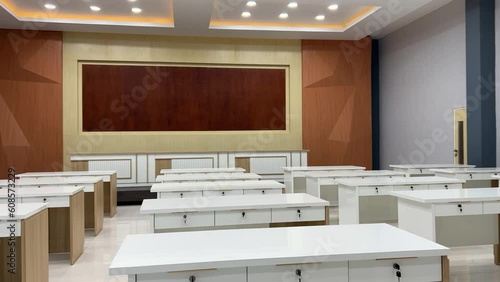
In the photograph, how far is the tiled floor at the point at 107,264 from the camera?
3.89m

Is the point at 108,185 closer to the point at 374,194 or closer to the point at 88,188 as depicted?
the point at 88,188

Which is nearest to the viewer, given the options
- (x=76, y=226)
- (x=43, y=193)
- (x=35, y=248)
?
(x=35, y=248)

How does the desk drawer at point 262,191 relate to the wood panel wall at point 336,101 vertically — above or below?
below

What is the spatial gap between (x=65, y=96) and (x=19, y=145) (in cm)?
155

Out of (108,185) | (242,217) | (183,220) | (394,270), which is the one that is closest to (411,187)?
(242,217)

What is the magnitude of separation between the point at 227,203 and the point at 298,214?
22.4 inches

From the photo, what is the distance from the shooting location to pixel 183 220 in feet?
10.7

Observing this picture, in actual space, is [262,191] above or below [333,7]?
below

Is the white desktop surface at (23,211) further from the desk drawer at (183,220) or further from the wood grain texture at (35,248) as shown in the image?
the desk drawer at (183,220)

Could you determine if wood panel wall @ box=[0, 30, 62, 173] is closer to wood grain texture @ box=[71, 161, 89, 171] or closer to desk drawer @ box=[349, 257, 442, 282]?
wood grain texture @ box=[71, 161, 89, 171]

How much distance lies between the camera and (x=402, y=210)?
3898 mm

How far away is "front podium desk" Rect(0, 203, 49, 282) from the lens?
2.82m

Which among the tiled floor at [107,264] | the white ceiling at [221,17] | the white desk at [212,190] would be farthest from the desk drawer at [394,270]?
the white ceiling at [221,17]

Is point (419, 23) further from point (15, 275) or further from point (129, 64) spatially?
point (15, 275)
